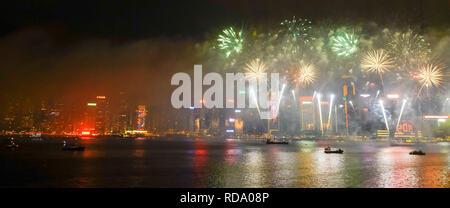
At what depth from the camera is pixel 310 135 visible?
173 meters

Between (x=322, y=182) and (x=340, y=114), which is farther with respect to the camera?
(x=340, y=114)

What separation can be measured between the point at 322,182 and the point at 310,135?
150m

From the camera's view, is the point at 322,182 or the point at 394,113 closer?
the point at 322,182

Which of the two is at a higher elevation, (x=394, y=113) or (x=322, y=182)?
(x=394, y=113)
